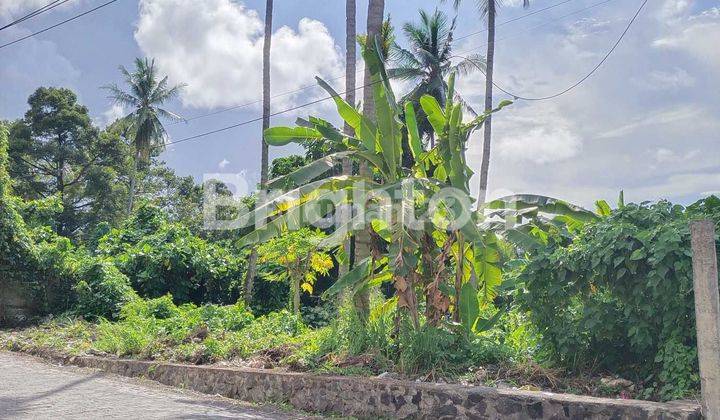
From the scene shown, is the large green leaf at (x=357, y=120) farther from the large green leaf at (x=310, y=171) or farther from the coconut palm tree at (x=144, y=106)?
the coconut palm tree at (x=144, y=106)

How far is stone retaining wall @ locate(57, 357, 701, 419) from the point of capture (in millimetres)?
6020

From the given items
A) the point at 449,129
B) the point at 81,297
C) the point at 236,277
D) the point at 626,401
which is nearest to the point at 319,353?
the point at 449,129

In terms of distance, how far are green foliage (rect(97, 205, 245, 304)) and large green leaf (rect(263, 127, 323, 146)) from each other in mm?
12349

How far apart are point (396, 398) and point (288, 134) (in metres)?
4.49

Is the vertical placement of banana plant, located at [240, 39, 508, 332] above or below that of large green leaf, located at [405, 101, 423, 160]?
below

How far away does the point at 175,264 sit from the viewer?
70.7 feet

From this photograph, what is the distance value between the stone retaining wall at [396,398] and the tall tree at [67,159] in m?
30.6

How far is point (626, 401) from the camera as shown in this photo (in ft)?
19.9

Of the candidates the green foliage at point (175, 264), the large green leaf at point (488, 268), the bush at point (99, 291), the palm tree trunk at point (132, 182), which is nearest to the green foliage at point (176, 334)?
the bush at point (99, 291)

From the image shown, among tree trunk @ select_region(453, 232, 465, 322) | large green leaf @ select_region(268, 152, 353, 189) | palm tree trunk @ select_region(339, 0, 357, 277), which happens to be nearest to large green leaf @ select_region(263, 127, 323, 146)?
large green leaf @ select_region(268, 152, 353, 189)

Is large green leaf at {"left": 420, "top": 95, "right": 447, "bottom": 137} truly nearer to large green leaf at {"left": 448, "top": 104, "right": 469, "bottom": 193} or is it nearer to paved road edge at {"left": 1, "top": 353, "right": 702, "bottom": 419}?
large green leaf at {"left": 448, "top": 104, "right": 469, "bottom": 193}

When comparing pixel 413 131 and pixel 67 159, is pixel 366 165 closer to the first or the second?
pixel 413 131

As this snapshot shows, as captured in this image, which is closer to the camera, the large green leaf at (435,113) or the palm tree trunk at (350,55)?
the large green leaf at (435,113)

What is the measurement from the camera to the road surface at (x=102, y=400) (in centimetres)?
755
